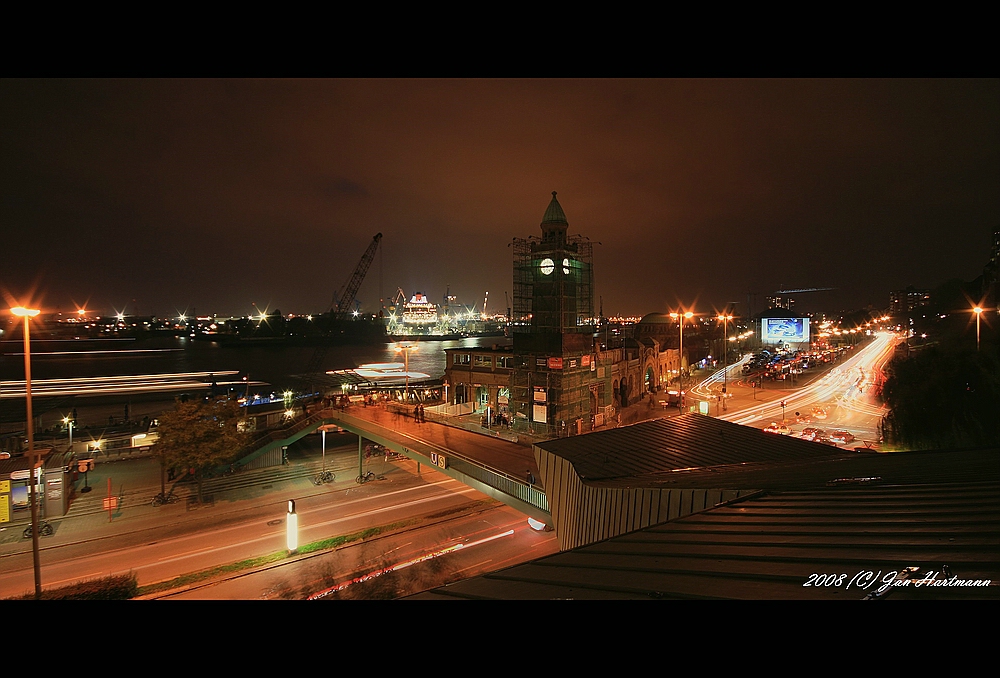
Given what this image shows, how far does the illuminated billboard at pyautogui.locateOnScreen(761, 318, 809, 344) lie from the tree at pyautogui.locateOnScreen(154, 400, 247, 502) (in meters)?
61.2

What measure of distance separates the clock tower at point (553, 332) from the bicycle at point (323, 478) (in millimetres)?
9790

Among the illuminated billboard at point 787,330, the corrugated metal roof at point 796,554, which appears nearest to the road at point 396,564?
the corrugated metal roof at point 796,554

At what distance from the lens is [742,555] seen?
3848 millimetres

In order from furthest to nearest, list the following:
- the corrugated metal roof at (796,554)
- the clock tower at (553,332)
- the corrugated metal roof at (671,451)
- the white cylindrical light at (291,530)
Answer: the clock tower at (553,332) < the white cylindrical light at (291,530) < the corrugated metal roof at (671,451) < the corrugated metal roof at (796,554)

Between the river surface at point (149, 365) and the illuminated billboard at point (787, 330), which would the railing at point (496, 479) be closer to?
the river surface at point (149, 365)

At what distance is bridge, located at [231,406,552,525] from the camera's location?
1315 centimetres

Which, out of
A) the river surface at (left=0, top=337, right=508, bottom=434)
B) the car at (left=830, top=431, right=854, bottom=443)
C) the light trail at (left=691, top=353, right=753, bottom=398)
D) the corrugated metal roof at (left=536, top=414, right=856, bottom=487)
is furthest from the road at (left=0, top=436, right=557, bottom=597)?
the light trail at (left=691, top=353, right=753, bottom=398)

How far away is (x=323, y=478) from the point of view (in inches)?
859

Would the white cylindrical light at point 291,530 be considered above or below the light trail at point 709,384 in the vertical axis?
below

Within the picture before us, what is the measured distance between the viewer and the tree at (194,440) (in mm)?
18578

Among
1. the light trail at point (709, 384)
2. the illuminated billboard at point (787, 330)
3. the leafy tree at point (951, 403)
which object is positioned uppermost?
the illuminated billboard at point (787, 330)

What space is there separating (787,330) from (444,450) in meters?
57.7

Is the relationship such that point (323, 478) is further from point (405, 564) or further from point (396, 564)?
point (405, 564)

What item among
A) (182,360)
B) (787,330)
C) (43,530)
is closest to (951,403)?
(43,530)
